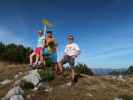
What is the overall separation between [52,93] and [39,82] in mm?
1762

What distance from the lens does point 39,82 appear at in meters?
13.8

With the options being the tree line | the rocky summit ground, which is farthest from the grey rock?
the tree line

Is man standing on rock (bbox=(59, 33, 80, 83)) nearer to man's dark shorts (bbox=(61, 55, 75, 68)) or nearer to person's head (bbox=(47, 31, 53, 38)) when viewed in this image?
man's dark shorts (bbox=(61, 55, 75, 68))

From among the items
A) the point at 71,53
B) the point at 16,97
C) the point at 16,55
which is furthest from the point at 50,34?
the point at 16,55

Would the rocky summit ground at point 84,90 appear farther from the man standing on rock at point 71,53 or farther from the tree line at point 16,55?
the tree line at point 16,55

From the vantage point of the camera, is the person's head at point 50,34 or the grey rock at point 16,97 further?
the person's head at point 50,34

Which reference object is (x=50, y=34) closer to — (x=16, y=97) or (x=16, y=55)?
(x=16, y=97)

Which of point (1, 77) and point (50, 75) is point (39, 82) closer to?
point (50, 75)

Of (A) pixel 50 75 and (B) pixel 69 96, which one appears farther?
(A) pixel 50 75

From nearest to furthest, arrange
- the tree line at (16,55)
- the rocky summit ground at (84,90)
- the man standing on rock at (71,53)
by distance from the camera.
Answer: the rocky summit ground at (84,90) → the man standing on rock at (71,53) → the tree line at (16,55)

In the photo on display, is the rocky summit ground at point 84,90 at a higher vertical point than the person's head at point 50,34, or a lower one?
lower

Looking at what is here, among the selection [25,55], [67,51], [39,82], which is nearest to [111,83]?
[67,51]

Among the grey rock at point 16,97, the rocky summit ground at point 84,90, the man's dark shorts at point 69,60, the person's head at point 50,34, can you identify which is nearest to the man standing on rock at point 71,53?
the man's dark shorts at point 69,60

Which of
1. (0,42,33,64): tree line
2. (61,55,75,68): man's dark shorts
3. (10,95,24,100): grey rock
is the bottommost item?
(10,95,24,100): grey rock
